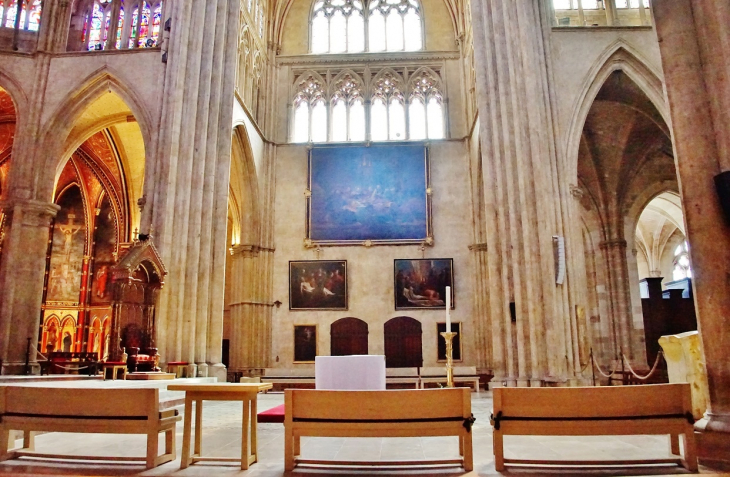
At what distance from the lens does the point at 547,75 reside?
14.9 meters

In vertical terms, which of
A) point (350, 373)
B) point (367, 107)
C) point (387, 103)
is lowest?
point (350, 373)

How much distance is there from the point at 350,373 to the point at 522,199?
31.0 feet

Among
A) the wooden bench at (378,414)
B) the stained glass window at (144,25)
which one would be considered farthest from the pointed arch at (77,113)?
the wooden bench at (378,414)

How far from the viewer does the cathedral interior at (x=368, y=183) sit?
516 inches

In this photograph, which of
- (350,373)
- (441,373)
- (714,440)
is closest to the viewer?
(714,440)

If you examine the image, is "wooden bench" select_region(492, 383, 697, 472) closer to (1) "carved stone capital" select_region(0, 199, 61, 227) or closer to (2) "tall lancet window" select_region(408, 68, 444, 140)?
(1) "carved stone capital" select_region(0, 199, 61, 227)

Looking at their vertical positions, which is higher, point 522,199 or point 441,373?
point 522,199

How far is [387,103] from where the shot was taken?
24672 millimetres

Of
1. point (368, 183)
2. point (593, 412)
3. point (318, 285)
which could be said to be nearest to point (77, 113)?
point (318, 285)

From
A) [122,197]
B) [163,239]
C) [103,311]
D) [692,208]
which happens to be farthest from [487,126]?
[103,311]

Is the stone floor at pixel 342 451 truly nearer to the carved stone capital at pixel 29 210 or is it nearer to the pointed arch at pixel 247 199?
the carved stone capital at pixel 29 210

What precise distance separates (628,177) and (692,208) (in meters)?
16.9

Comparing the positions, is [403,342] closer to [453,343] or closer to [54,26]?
[453,343]

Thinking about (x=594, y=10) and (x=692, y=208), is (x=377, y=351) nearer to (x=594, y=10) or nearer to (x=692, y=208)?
(x=594, y=10)
